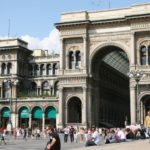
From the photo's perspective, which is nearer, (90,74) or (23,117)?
(90,74)

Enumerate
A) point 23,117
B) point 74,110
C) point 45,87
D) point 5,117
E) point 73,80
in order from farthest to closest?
1. point 45,87
2. point 5,117
3. point 23,117
4. point 74,110
5. point 73,80

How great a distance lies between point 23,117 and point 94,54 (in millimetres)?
25364

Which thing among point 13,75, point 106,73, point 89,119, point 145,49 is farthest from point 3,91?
point 145,49

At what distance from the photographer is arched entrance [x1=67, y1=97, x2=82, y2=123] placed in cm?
7394

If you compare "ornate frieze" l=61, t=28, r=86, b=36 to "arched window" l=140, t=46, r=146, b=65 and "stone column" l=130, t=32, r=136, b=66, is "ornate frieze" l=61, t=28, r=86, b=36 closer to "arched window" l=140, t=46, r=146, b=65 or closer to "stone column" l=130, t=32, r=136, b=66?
"stone column" l=130, t=32, r=136, b=66

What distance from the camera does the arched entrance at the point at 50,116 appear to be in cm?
8656

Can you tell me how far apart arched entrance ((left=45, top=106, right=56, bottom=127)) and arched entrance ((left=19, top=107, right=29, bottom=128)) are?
4646 millimetres

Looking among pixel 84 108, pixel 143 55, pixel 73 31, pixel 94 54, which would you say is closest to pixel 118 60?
pixel 73 31

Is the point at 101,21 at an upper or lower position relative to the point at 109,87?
upper

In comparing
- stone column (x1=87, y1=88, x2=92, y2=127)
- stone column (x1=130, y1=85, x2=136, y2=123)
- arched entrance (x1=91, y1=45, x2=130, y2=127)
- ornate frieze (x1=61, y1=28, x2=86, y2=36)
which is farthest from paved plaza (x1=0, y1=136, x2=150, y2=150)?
ornate frieze (x1=61, y1=28, x2=86, y2=36)

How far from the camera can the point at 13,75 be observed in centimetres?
9256

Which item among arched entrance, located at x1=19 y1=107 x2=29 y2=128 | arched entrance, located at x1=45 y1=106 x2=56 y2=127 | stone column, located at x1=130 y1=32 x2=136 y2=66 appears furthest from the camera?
arched entrance, located at x1=19 y1=107 x2=29 y2=128

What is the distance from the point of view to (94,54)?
7275 cm

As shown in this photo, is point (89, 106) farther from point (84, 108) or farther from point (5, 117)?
point (5, 117)
